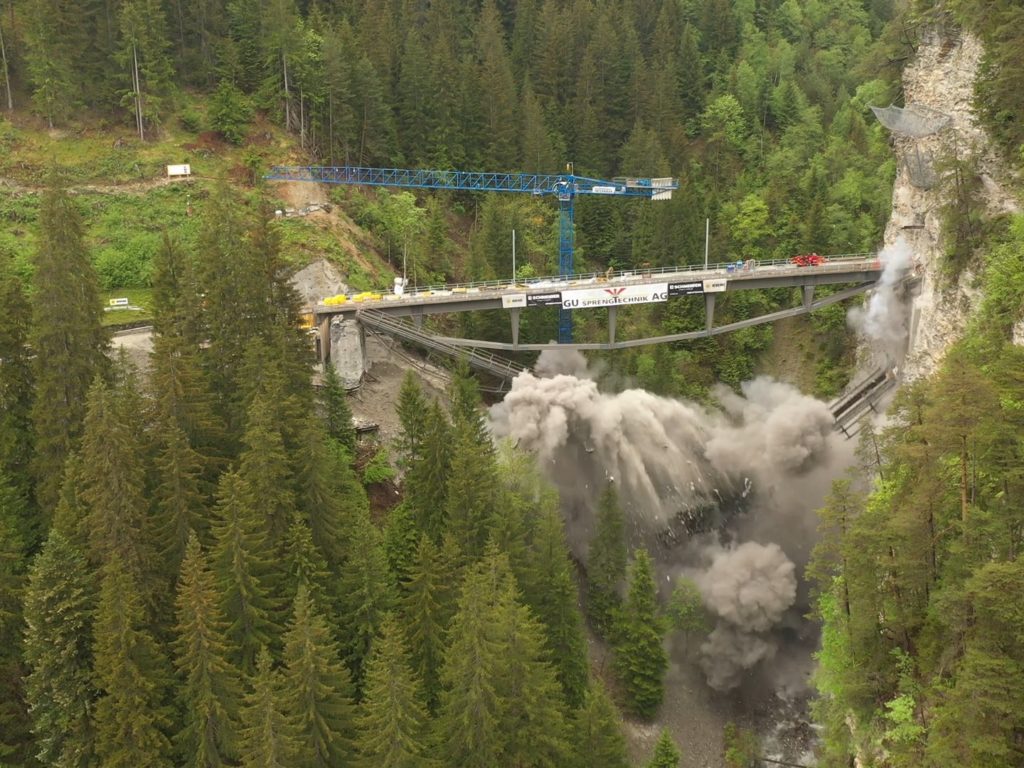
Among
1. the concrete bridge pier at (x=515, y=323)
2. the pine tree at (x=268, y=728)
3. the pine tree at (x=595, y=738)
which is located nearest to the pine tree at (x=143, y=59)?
the concrete bridge pier at (x=515, y=323)

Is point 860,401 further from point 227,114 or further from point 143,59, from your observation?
point 143,59

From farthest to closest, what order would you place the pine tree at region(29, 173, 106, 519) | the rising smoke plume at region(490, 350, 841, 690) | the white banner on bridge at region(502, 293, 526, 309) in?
the white banner on bridge at region(502, 293, 526, 309)
the rising smoke plume at region(490, 350, 841, 690)
the pine tree at region(29, 173, 106, 519)

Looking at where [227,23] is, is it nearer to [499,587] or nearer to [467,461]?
[467,461]

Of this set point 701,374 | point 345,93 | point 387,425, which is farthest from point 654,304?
point 345,93

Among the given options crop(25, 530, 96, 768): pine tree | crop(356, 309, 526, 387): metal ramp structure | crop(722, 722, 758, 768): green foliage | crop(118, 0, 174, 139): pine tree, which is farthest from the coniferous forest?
crop(356, 309, 526, 387): metal ramp structure

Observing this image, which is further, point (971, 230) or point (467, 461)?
point (971, 230)

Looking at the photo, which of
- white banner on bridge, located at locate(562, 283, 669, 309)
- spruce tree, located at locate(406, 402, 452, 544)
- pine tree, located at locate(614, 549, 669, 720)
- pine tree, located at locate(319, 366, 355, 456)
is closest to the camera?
spruce tree, located at locate(406, 402, 452, 544)

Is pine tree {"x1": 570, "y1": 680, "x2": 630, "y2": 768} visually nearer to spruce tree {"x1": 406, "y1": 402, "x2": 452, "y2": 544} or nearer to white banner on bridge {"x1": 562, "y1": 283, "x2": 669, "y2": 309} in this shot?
spruce tree {"x1": 406, "y1": 402, "x2": 452, "y2": 544}
